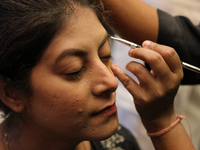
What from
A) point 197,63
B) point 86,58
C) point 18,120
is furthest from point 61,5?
point 197,63

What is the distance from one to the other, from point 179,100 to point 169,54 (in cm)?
90

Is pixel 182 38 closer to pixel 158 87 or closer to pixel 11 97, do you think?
pixel 158 87

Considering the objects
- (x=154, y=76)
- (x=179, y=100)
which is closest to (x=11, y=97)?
(x=154, y=76)

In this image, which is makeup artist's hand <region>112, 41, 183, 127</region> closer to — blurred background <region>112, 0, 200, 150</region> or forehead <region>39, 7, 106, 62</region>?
forehead <region>39, 7, 106, 62</region>

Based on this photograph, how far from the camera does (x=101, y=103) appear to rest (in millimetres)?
659

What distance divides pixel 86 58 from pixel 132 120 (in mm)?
1163

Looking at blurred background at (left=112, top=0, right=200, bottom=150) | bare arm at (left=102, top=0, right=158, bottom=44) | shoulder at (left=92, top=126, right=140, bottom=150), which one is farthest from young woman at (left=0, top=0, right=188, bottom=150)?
blurred background at (left=112, top=0, right=200, bottom=150)

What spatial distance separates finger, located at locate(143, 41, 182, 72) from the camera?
686 mm

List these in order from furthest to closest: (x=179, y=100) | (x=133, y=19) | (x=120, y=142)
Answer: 1. (x=179, y=100)
2. (x=120, y=142)
3. (x=133, y=19)

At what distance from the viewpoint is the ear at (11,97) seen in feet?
2.15

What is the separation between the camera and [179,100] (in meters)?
1.47

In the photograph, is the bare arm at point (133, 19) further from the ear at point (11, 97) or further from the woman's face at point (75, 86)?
the ear at point (11, 97)

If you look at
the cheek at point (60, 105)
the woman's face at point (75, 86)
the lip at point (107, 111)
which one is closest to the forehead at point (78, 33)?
the woman's face at point (75, 86)

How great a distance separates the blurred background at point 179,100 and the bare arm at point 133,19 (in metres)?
0.60
